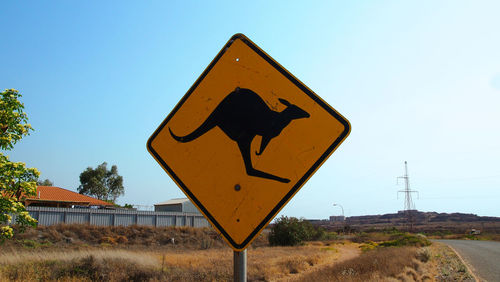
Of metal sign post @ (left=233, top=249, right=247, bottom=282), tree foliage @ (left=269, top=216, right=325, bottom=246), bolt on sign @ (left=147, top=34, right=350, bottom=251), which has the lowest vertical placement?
tree foliage @ (left=269, top=216, right=325, bottom=246)

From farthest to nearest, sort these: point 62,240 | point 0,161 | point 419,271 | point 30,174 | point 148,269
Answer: point 62,240 → point 419,271 → point 148,269 → point 30,174 → point 0,161

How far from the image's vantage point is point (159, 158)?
253 cm

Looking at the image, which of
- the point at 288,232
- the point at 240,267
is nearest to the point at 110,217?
the point at 288,232

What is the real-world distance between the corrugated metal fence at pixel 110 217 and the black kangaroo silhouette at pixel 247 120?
121 feet

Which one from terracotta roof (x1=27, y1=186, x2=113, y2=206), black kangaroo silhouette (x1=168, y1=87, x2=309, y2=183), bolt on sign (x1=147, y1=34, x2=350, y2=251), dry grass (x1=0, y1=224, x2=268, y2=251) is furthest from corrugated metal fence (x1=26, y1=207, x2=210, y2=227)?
black kangaroo silhouette (x1=168, y1=87, x2=309, y2=183)

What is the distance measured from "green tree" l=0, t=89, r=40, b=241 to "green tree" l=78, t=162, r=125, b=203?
68.5 metres

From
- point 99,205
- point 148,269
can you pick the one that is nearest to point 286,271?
point 148,269

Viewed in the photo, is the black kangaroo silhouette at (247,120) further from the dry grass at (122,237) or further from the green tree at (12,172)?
the dry grass at (122,237)

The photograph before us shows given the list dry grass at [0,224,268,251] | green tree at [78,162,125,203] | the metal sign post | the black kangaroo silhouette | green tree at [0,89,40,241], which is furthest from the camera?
green tree at [78,162,125,203]

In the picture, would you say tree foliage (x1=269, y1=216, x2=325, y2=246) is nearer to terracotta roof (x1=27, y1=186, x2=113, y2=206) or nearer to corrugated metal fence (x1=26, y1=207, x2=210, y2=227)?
corrugated metal fence (x1=26, y1=207, x2=210, y2=227)

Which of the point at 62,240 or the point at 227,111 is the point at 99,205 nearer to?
the point at 62,240

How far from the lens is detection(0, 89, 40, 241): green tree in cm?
787

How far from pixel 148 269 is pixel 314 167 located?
13598mm

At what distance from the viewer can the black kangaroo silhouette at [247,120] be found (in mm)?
2357
